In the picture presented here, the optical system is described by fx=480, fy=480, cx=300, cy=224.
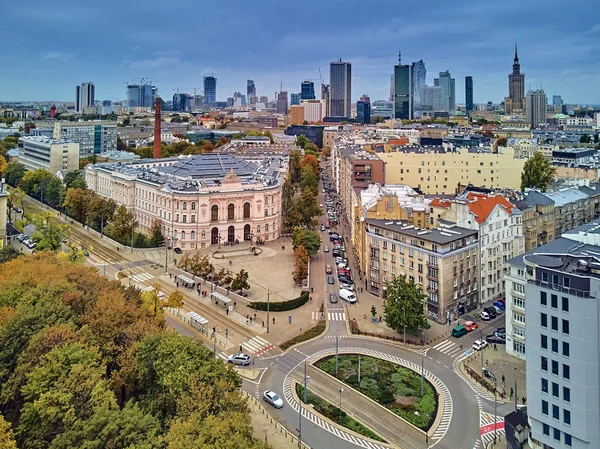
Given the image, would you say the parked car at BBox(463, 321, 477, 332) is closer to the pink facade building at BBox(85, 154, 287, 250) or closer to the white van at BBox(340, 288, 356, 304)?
the white van at BBox(340, 288, 356, 304)

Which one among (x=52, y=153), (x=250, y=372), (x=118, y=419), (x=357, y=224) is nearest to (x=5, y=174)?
(x=52, y=153)

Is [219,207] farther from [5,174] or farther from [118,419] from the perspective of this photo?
[5,174]

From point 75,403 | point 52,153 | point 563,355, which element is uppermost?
point 52,153

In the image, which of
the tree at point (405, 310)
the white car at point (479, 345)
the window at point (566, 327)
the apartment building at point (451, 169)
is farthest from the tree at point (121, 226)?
the window at point (566, 327)

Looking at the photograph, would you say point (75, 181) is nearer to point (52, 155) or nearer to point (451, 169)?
point (52, 155)

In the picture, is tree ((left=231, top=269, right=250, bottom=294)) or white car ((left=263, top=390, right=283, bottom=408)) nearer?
white car ((left=263, top=390, right=283, bottom=408))

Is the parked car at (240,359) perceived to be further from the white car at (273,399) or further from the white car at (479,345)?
the white car at (479,345)

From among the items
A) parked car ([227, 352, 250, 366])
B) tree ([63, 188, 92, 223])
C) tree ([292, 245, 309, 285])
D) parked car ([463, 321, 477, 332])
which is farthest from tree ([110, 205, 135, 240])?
parked car ([463, 321, 477, 332])

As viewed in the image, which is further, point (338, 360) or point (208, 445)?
point (338, 360)
